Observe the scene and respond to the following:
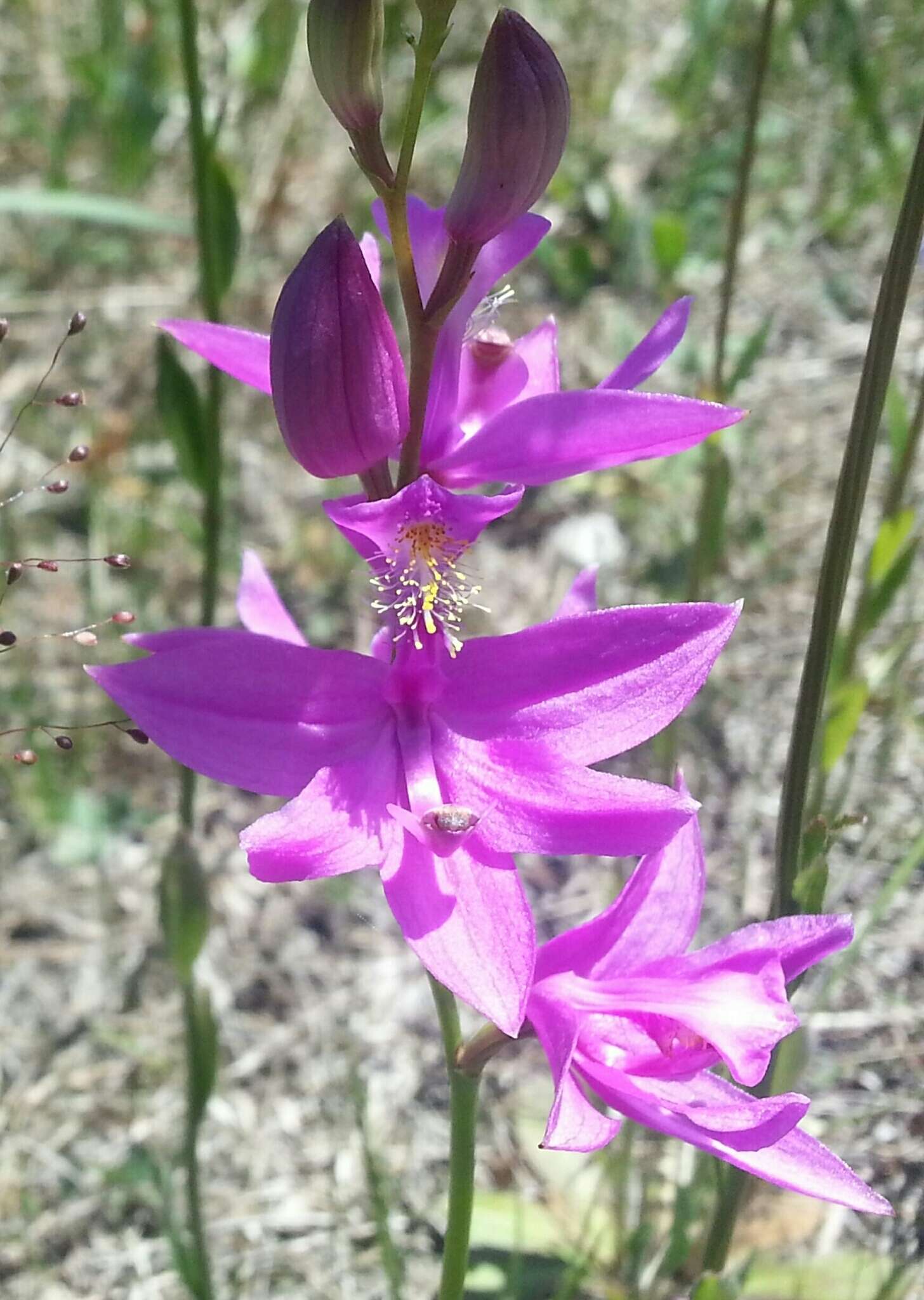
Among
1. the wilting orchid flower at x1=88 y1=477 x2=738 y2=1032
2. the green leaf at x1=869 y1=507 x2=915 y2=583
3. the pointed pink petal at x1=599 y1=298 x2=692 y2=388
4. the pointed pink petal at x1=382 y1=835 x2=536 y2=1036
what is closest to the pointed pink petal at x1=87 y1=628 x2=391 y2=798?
the wilting orchid flower at x1=88 y1=477 x2=738 y2=1032

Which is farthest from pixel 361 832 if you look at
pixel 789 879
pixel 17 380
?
pixel 17 380

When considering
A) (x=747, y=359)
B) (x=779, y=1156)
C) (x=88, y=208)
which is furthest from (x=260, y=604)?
(x=88, y=208)

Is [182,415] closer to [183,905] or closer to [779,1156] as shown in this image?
[183,905]

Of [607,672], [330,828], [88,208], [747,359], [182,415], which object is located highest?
[88,208]

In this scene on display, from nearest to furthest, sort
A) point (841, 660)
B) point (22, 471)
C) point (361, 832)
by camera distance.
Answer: point (361, 832) → point (841, 660) → point (22, 471)

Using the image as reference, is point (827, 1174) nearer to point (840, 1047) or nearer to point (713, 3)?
point (840, 1047)
